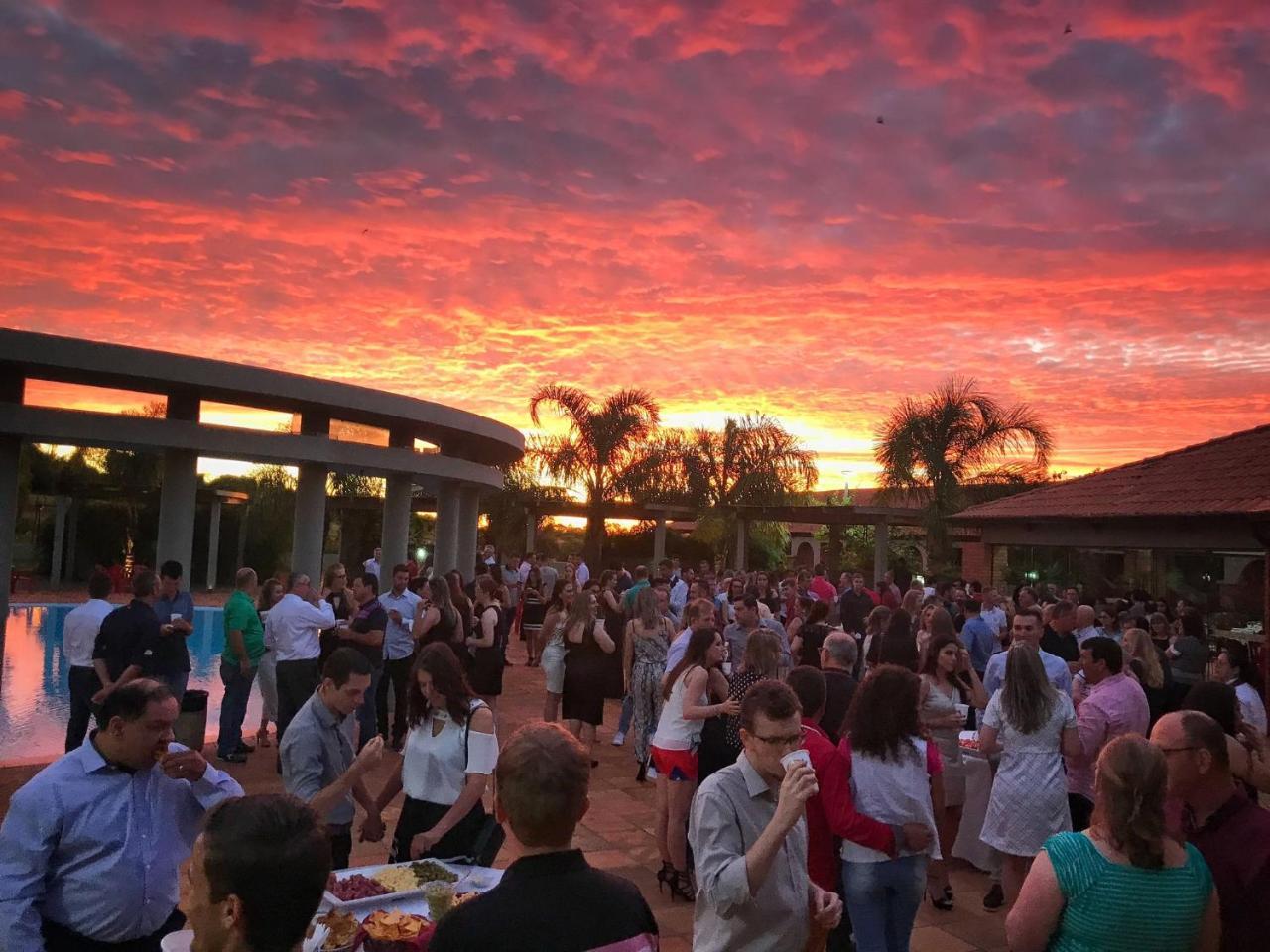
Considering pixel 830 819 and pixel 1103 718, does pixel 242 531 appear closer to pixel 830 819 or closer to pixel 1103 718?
pixel 1103 718

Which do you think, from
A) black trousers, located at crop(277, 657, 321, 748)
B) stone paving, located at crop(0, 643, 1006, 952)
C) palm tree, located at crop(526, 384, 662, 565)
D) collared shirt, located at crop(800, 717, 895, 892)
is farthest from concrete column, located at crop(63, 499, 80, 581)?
collared shirt, located at crop(800, 717, 895, 892)

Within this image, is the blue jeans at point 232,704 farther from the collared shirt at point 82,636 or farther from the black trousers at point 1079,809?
the black trousers at point 1079,809

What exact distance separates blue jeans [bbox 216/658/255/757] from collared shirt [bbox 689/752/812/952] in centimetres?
735

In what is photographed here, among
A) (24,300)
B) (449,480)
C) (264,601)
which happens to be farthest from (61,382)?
(449,480)

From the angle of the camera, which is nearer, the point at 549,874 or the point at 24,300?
the point at 549,874

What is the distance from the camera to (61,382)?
1494 centimetres

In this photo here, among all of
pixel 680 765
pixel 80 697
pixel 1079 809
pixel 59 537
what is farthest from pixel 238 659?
pixel 59 537

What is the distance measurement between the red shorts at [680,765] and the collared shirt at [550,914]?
4.09 meters

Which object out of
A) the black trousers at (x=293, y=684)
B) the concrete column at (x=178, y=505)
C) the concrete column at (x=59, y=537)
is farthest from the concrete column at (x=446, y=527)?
the concrete column at (x=59, y=537)

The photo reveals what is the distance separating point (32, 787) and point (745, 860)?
223 cm

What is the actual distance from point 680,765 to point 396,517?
51.4 feet

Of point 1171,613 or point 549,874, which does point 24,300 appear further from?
point 1171,613

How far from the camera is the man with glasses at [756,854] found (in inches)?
111

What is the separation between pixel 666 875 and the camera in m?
6.12
